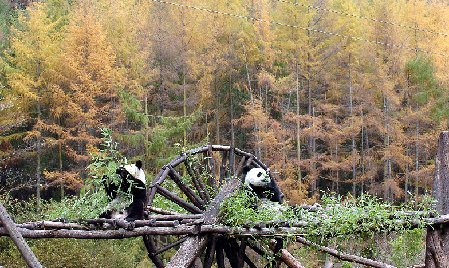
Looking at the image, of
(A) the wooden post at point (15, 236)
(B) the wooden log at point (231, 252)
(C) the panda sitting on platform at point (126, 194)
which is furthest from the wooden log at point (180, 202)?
(A) the wooden post at point (15, 236)

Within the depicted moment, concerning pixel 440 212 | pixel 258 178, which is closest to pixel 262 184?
pixel 258 178

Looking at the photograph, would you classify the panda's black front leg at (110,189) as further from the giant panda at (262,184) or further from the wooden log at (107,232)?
the giant panda at (262,184)

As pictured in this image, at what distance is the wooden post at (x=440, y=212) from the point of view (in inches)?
214

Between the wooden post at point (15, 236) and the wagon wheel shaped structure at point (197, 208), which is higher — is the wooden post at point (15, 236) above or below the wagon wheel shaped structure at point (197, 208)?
above

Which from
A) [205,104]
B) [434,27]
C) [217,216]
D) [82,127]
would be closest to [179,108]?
[205,104]

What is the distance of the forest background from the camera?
19.2m

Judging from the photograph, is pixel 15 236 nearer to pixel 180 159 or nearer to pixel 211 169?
pixel 180 159

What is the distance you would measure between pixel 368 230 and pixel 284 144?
15.9 metres

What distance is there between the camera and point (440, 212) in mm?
5445

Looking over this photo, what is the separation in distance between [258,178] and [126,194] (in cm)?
200

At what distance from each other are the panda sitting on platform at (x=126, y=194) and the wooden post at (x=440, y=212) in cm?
283

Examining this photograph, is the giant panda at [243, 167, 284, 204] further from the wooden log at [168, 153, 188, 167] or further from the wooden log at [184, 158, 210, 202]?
the wooden log at [168, 153, 188, 167]

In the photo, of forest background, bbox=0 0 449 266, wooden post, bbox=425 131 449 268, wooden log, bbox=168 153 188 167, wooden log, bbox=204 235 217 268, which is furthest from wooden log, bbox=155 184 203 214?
forest background, bbox=0 0 449 266

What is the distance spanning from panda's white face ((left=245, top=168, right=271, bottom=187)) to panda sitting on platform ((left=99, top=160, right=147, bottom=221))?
1716mm
